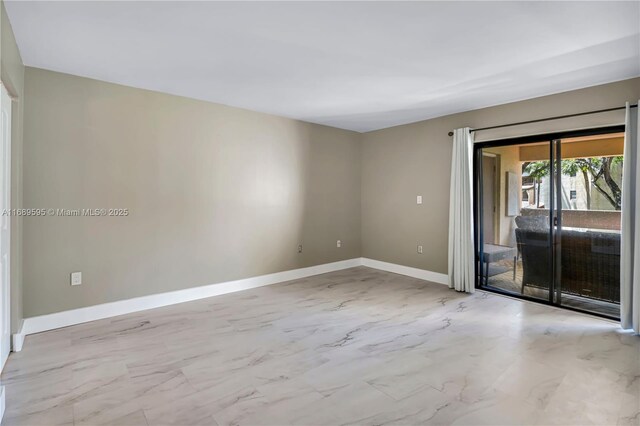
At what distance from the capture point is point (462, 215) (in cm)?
459

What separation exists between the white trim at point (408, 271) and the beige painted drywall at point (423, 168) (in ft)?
0.23

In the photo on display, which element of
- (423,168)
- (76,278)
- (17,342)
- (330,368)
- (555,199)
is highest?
(423,168)

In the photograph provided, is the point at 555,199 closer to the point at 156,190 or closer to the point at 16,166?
the point at 156,190

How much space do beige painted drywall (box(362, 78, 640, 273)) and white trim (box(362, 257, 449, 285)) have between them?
0.07 metres

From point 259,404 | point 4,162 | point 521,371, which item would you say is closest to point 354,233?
point 521,371

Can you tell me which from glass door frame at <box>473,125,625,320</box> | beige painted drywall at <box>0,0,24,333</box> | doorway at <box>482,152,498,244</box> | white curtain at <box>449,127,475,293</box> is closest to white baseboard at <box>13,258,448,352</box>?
beige painted drywall at <box>0,0,24,333</box>

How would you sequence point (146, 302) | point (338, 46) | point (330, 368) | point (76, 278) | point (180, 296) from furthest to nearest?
1. point (180, 296)
2. point (146, 302)
3. point (76, 278)
4. point (338, 46)
5. point (330, 368)

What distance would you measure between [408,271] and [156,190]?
12.7 ft

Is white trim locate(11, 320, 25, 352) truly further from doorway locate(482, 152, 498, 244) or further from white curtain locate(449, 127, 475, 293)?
doorway locate(482, 152, 498, 244)

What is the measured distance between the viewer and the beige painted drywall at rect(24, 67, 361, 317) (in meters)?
3.27

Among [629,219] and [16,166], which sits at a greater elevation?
[16,166]

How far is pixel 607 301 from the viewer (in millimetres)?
3734

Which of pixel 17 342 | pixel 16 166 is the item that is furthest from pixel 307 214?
pixel 17 342

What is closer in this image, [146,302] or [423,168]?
[146,302]
